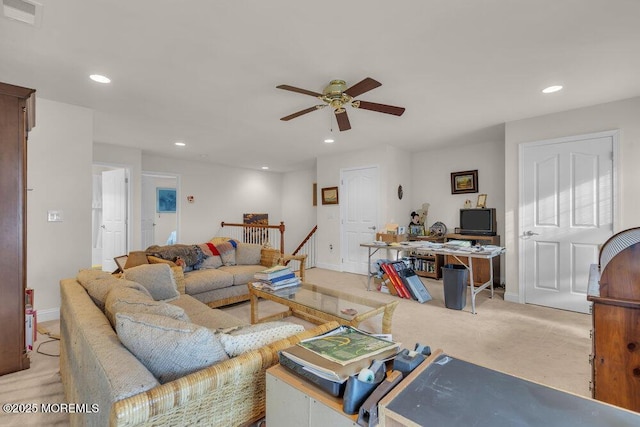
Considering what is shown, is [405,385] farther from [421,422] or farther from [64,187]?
[64,187]

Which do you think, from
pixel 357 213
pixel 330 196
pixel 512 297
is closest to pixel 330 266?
pixel 357 213

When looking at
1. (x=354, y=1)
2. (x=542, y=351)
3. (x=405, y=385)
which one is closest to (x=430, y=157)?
(x=542, y=351)

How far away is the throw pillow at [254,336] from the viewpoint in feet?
3.77

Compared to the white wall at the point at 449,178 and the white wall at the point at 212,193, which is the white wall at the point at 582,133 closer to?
the white wall at the point at 449,178

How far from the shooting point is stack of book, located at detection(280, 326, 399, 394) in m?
0.83

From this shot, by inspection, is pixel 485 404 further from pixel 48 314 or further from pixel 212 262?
pixel 48 314

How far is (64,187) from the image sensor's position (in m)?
3.19

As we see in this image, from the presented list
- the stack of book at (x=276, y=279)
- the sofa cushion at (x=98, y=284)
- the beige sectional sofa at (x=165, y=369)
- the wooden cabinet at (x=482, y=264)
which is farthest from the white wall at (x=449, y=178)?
the sofa cushion at (x=98, y=284)

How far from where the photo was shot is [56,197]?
315 cm

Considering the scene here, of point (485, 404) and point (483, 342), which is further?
point (483, 342)

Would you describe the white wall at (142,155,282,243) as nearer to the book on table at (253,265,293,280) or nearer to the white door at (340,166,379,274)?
the white door at (340,166,379,274)

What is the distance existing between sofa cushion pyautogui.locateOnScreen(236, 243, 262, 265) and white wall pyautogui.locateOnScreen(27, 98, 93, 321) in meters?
1.73

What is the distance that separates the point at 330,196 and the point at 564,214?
366cm

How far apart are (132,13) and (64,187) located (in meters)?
2.40
